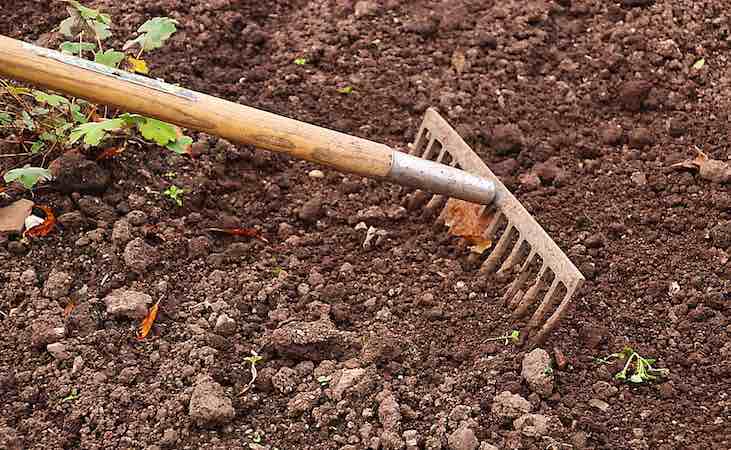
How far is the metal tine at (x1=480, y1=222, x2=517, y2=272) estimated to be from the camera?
10.2 ft

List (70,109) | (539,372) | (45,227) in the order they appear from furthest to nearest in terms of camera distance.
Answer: (70,109), (45,227), (539,372)

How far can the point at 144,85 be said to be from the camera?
262cm

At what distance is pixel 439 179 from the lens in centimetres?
304

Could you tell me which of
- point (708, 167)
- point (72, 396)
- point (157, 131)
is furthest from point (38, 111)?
point (708, 167)

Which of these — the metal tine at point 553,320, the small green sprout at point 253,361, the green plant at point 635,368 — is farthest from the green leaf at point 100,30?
the green plant at point 635,368

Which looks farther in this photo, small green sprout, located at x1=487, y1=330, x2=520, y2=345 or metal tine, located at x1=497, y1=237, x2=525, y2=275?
metal tine, located at x1=497, y1=237, x2=525, y2=275

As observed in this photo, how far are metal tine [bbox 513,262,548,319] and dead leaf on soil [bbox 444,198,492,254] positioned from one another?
11.6 inches

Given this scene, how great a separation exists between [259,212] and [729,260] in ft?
5.76

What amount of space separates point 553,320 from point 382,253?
74 centimetres

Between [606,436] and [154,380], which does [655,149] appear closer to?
[606,436]

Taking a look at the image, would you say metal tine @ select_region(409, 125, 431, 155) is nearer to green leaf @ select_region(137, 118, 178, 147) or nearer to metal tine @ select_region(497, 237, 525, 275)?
metal tine @ select_region(497, 237, 525, 275)

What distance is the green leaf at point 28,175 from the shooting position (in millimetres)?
2953

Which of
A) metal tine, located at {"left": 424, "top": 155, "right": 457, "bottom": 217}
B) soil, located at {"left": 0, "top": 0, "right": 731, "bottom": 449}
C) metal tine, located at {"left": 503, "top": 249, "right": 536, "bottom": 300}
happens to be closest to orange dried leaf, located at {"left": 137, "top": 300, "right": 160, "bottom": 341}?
soil, located at {"left": 0, "top": 0, "right": 731, "bottom": 449}

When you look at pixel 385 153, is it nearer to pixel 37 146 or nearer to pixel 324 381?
pixel 324 381
